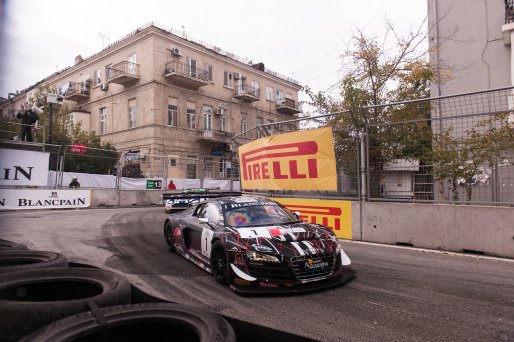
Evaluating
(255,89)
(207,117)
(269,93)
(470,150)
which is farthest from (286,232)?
(269,93)

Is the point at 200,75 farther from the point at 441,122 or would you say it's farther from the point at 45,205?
the point at 441,122

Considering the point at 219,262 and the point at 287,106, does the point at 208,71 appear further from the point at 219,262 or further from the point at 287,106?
the point at 219,262

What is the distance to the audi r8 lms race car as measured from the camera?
487cm

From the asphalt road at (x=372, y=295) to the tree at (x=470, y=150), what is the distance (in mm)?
1659

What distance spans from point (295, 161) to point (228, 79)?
32.1 meters

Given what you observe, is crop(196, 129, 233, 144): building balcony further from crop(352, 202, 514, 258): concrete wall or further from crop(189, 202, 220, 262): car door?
crop(189, 202, 220, 262): car door

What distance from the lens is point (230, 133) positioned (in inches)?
1559

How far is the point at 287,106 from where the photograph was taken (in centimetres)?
4738

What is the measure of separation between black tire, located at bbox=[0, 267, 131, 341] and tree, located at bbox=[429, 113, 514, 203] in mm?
7030

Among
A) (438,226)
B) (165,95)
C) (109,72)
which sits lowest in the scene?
(438,226)

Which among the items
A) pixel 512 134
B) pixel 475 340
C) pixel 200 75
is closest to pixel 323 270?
pixel 475 340

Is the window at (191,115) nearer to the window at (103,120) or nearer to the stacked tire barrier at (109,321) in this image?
the window at (103,120)

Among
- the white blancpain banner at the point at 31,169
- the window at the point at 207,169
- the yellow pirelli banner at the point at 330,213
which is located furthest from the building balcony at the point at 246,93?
the yellow pirelli banner at the point at 330,213

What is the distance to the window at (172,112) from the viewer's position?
34603mm
